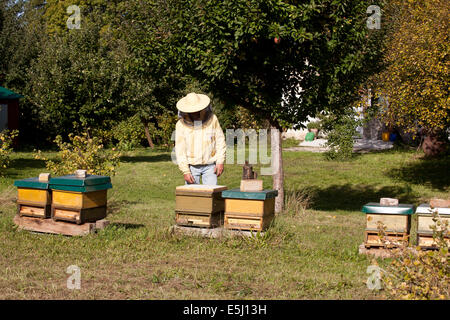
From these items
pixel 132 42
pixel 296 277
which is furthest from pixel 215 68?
pixel 296 277

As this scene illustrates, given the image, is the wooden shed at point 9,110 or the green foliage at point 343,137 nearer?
the green foliage at point 343,137

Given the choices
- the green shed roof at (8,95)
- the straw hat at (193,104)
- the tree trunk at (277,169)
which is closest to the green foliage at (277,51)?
the tree trunk at (277,169)

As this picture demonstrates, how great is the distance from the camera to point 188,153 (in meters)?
8.91

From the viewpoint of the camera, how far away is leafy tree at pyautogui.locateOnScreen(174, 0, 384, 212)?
382 inches

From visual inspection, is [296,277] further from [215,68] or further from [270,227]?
[215,68]

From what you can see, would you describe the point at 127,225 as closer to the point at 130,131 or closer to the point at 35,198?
the point at 35,198

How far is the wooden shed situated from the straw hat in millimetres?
21408

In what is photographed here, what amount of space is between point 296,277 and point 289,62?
5.61 meters

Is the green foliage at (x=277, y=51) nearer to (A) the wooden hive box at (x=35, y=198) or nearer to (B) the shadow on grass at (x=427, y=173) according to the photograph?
(A) the wooden hive box at (x=35, y=198)

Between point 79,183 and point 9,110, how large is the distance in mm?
22123

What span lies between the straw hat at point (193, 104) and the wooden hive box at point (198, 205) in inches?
49.2

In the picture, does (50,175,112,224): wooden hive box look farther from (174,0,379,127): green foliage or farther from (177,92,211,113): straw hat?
(174,0,379,127): green foliage

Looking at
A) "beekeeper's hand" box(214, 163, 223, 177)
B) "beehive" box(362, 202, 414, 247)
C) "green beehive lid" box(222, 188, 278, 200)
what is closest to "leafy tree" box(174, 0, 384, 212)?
"beekeeper's hand" box(214, 163, 223, 177)

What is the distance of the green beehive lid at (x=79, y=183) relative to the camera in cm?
805
